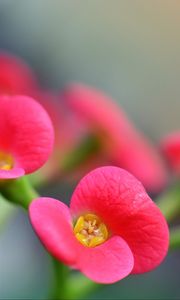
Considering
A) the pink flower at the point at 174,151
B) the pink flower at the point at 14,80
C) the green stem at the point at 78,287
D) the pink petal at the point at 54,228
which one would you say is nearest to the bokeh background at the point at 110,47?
the pink flower at the point at 14,80

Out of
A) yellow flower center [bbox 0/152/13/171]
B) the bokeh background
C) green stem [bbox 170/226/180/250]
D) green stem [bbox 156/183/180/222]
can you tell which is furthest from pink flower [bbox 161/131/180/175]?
the bokeh background

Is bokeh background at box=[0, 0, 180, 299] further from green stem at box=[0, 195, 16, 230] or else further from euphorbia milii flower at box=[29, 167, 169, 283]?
euphorbia milii flower at box=[29, 167, 169, 283]

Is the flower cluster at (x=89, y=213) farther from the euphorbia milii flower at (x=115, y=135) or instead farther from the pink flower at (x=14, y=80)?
the pink flower at (x=14, y=80)

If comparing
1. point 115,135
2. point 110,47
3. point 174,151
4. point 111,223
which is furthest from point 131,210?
point 110,47

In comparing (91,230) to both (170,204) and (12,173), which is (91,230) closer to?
(12,173)

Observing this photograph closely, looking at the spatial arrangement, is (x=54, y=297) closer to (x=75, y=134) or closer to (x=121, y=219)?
(x=121, y=219)
